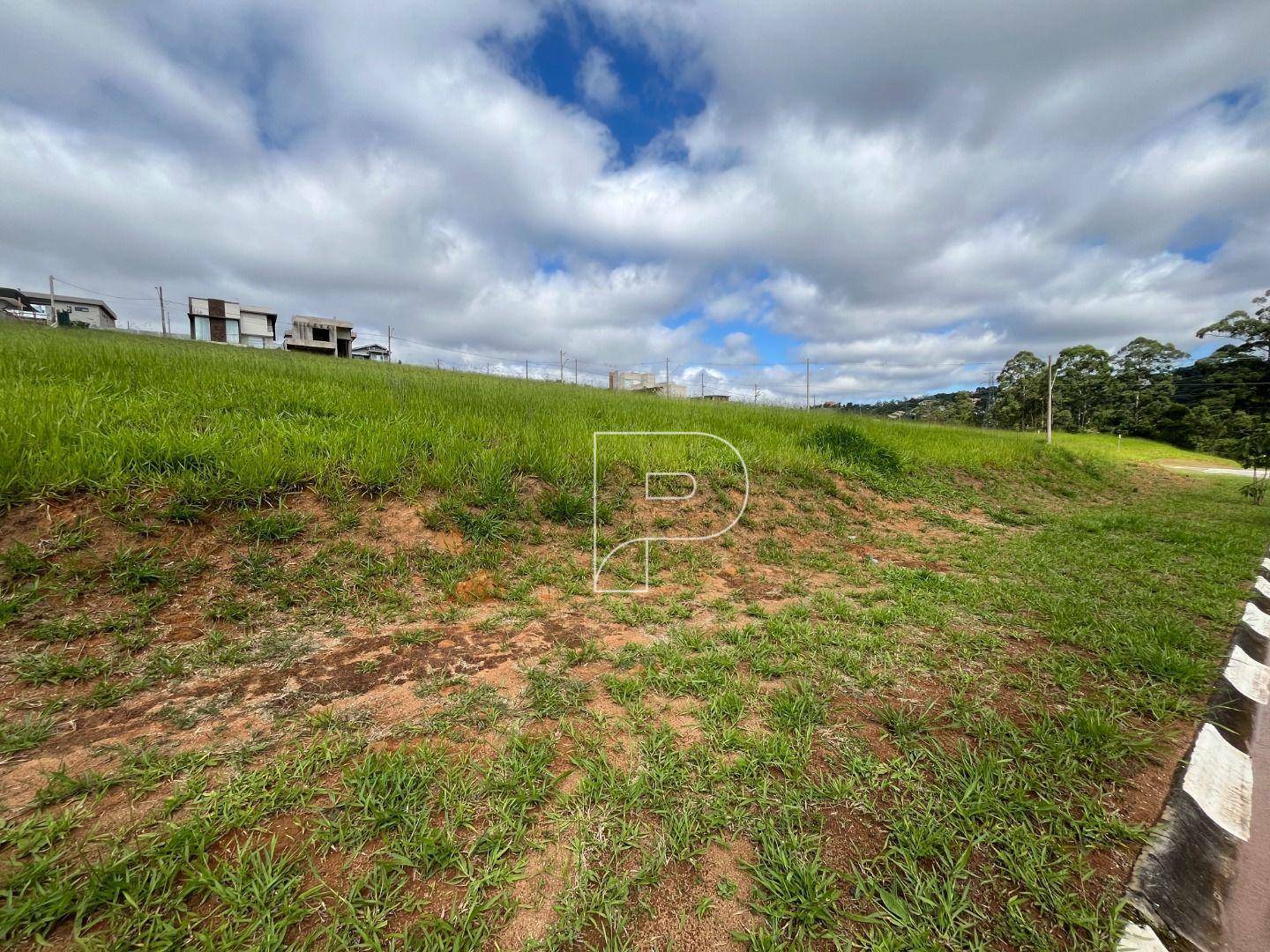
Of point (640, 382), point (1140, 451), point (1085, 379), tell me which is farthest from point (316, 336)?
point (1085, 379)

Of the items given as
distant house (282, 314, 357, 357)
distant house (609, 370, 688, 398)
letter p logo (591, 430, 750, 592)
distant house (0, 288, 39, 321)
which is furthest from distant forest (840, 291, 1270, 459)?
distant house (0, 288, 39, 321)

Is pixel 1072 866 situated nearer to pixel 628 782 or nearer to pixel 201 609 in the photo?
pixel 628 782

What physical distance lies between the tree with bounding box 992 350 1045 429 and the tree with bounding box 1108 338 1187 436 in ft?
18.1

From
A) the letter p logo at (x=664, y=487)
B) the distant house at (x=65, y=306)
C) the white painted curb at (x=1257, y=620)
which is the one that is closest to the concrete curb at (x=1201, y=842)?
the white painted curb at (x=1257, y=620)

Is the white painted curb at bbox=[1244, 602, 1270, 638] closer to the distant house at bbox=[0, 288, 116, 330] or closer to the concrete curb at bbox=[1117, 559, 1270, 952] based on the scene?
the concrete curb at bbox=[1117, 559, 1270, 952]

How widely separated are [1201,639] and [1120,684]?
111 cm

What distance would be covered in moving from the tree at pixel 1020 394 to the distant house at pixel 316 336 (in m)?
49.2

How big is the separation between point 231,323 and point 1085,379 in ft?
215

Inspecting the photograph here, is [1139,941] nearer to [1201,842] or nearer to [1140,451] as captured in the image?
[1201,842]

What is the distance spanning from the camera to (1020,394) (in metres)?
36.5

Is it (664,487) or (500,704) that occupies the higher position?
(664,487)

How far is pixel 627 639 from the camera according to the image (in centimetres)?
256

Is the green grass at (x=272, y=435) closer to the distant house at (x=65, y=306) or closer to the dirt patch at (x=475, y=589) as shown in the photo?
the dirt patch at (x=475, y=589)

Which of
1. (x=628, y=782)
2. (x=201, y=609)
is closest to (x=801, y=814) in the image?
(x=628, y=782)
